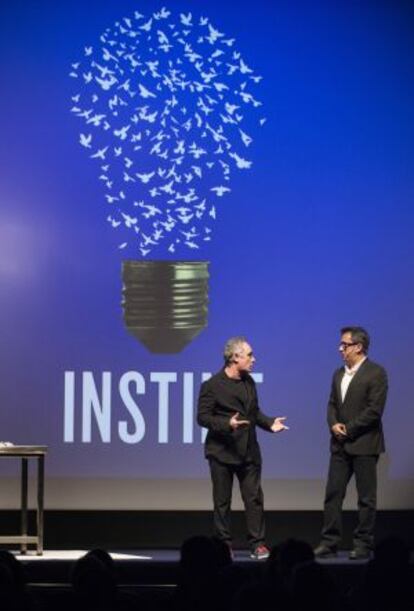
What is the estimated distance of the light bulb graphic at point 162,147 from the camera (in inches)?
310

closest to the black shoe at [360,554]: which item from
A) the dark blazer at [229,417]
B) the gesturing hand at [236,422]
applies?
the dark blazer at [229,417]

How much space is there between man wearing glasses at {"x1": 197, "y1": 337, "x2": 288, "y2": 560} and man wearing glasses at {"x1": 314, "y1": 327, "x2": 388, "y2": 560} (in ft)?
1.10

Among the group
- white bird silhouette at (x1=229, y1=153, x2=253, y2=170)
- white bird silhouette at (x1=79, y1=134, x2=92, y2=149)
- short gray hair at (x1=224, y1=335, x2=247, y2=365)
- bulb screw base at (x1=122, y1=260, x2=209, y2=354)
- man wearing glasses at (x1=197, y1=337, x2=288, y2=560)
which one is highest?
white bird silhouette at (x1=79, y1=134, x2=92, y2=149)

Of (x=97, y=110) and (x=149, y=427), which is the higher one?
(x=97, y=110)

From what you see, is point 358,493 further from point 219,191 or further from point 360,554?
point 219,191

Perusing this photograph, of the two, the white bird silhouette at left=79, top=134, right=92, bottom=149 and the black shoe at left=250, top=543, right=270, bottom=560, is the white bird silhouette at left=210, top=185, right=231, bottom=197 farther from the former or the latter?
the black shoe at left=250, top=543, right=270, bottom=560

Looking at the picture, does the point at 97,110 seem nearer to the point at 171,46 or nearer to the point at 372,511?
the point at 171,46

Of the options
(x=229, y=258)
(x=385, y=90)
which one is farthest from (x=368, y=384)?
(x=385, y=90)

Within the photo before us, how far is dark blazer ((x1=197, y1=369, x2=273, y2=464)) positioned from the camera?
7105mm

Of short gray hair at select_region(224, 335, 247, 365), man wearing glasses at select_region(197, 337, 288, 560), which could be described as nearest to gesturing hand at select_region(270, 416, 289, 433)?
man wearing glasses at select_region(197, 337, 288, 560)

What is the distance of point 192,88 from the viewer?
7918 mm

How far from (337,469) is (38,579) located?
7.21ft

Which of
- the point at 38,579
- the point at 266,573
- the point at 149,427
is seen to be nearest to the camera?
the point at 266,573

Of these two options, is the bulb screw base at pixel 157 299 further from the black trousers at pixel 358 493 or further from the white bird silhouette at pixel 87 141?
the black trousers at pixel 358 493
